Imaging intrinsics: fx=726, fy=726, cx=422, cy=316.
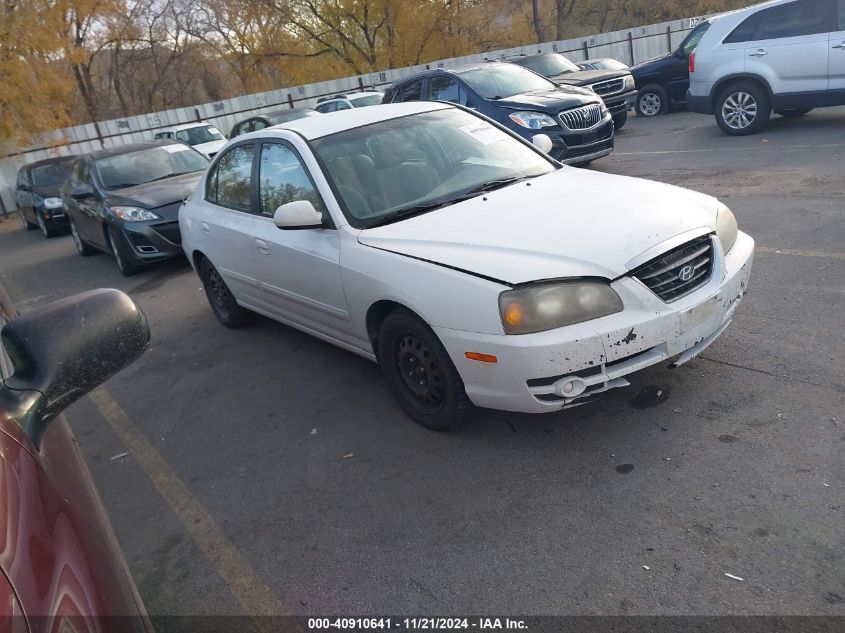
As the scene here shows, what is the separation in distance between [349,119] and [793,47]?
26.4ft

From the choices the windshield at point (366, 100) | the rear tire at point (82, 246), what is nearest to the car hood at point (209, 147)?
the windshield at point (366, 100)

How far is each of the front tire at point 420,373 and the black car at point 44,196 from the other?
13.5 meters

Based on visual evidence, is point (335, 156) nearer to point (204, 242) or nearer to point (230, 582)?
point (204, 242)

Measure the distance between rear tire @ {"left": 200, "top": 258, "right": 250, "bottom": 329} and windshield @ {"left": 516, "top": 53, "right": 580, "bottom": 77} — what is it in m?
9.93

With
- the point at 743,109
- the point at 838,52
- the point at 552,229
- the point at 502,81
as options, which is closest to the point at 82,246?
the point at 502,81

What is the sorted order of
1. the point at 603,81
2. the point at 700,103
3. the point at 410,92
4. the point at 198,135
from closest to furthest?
the point at 700,103, the point at 410,92, the point at 603,81, the point at 198,135

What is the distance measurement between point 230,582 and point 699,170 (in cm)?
831

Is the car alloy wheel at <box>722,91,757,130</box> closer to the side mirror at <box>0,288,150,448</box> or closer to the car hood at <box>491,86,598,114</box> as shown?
the car hood at <box>491,86,598,114</box>

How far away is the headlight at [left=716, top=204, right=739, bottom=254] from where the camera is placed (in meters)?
3.92

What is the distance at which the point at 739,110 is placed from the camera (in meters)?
11.1

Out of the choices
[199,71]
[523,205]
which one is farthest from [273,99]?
[523,205]

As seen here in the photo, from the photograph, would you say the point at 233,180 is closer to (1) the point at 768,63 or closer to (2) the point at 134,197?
(2) the point at 134,197

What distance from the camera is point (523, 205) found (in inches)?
164

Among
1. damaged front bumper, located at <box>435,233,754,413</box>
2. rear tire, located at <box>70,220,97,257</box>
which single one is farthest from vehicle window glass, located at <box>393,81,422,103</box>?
damaged front bumper, located at <box>435,233,754,413</box>
